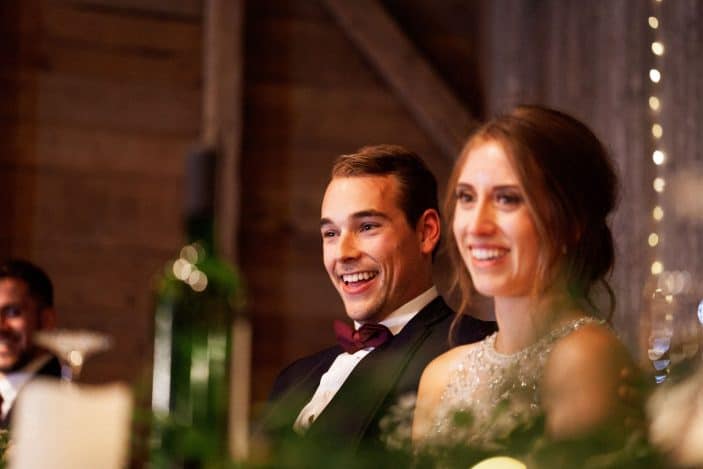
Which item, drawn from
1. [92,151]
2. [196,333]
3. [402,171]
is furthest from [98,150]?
[196,333]

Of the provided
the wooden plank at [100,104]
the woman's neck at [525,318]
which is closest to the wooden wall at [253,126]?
the wooden plank at [100,104]

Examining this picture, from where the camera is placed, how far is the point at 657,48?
364 cm

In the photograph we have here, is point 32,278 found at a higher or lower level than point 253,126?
lower

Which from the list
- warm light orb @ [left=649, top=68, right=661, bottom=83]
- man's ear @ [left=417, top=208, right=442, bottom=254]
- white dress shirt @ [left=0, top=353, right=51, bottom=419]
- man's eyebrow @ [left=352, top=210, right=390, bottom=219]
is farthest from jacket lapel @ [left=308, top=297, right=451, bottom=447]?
warm light orb @ [left=649, top=68, right=661, bottom=83]

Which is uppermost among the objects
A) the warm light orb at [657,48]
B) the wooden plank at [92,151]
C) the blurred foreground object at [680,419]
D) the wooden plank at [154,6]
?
→ the wooden plank at [154,6]

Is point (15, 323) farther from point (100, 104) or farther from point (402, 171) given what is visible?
point (402, 171)

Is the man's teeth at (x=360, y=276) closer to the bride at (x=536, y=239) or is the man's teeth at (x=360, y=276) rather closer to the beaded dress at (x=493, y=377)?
the beaded dress at (x=493, y=377)

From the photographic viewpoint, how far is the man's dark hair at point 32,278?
3.12m

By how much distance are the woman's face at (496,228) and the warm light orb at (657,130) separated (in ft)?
7.73

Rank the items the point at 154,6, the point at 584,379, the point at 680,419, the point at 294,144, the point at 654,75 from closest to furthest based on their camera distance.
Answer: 1. the point at 680,419
2. the point at 584,379
3. the point at 654,75
4. the point at 154,6
5. the point at 294,144

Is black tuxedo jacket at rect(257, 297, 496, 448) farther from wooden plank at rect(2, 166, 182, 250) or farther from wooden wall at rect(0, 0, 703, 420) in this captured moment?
wooden plank at rect(2, 166, 182, 250)

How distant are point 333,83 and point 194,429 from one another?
12.4ft

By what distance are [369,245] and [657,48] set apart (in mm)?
1960

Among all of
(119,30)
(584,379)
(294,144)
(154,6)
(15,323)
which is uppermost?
(154,6)
